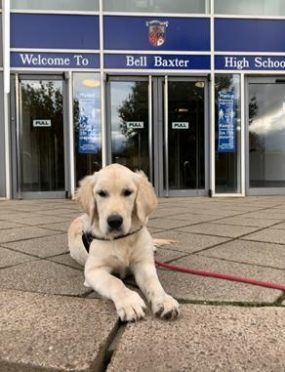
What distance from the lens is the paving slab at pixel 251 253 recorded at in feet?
12.4

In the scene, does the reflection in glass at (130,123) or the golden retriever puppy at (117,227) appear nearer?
the golden retriever puppy at (117,227)

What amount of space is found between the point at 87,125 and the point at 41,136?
125cm

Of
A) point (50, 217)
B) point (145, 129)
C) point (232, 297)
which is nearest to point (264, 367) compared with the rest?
point (232, 297)

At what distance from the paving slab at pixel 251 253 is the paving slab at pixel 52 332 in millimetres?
1647

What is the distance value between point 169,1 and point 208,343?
449 inches

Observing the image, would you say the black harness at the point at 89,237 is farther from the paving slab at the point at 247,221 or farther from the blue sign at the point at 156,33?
the blue sign at the point at 156,33

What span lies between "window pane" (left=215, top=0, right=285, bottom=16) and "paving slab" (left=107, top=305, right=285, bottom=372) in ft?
36.2

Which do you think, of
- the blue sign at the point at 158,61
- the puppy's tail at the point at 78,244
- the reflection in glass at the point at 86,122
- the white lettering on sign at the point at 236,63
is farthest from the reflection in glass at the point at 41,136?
the puppy's tail at the point at 78,244

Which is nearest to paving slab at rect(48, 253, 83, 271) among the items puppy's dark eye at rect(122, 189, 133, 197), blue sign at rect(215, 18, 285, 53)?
puppy's dark eye at rect(122, 189, 133, 197)

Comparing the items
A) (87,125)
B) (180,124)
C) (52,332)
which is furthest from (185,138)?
(52,332)

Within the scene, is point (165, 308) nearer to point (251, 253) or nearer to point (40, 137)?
point (251, 253)

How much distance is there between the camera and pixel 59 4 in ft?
37.9

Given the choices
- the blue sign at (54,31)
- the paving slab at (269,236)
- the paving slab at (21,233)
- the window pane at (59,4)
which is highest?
the window pane at (59,4)

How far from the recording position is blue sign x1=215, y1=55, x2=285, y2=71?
38.8ft
